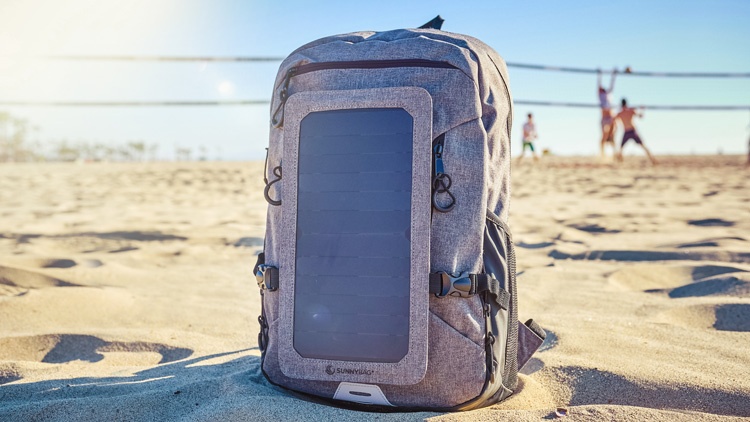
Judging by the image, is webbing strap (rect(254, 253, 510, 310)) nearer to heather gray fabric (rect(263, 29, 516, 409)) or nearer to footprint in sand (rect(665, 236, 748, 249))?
heather gray fabric (rect(263, 29, 516, 409))

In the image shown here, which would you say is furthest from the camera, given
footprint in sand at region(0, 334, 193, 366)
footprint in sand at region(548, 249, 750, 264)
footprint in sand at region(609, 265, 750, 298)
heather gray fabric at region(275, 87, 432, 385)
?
footprint in sand at region(548, 249, 750, 264)

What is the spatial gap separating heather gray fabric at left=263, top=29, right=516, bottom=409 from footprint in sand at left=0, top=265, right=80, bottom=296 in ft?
6.07

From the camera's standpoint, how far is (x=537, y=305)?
2.54 m

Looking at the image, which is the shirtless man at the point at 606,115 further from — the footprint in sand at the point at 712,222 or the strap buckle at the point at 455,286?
the strap buckle at the point at 455,286

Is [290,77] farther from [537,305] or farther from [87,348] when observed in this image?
[537,305]

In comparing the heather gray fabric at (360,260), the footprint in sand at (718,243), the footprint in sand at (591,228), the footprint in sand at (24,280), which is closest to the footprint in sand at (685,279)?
the footprint in sand at (718,243)

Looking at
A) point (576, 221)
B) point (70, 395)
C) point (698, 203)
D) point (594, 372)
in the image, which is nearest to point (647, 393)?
point (594, 372)

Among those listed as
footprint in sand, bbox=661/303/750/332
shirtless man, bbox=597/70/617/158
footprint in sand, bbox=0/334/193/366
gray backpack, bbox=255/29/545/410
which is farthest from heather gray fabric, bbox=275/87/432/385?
shirtless man, bbox=597/70/617/158

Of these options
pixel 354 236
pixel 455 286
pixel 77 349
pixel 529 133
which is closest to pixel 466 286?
pixel 455 286

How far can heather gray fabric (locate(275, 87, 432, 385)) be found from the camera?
1395 millimetres

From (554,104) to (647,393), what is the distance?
6.63 meters

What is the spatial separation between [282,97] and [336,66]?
17cm

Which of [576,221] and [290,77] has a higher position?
[290,77]

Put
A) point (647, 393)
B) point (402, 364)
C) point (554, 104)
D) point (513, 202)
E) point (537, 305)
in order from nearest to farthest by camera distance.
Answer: point (402, 364) → point (647, 393) → point (537, 305) → point (513, 202) → point (554, 104)
